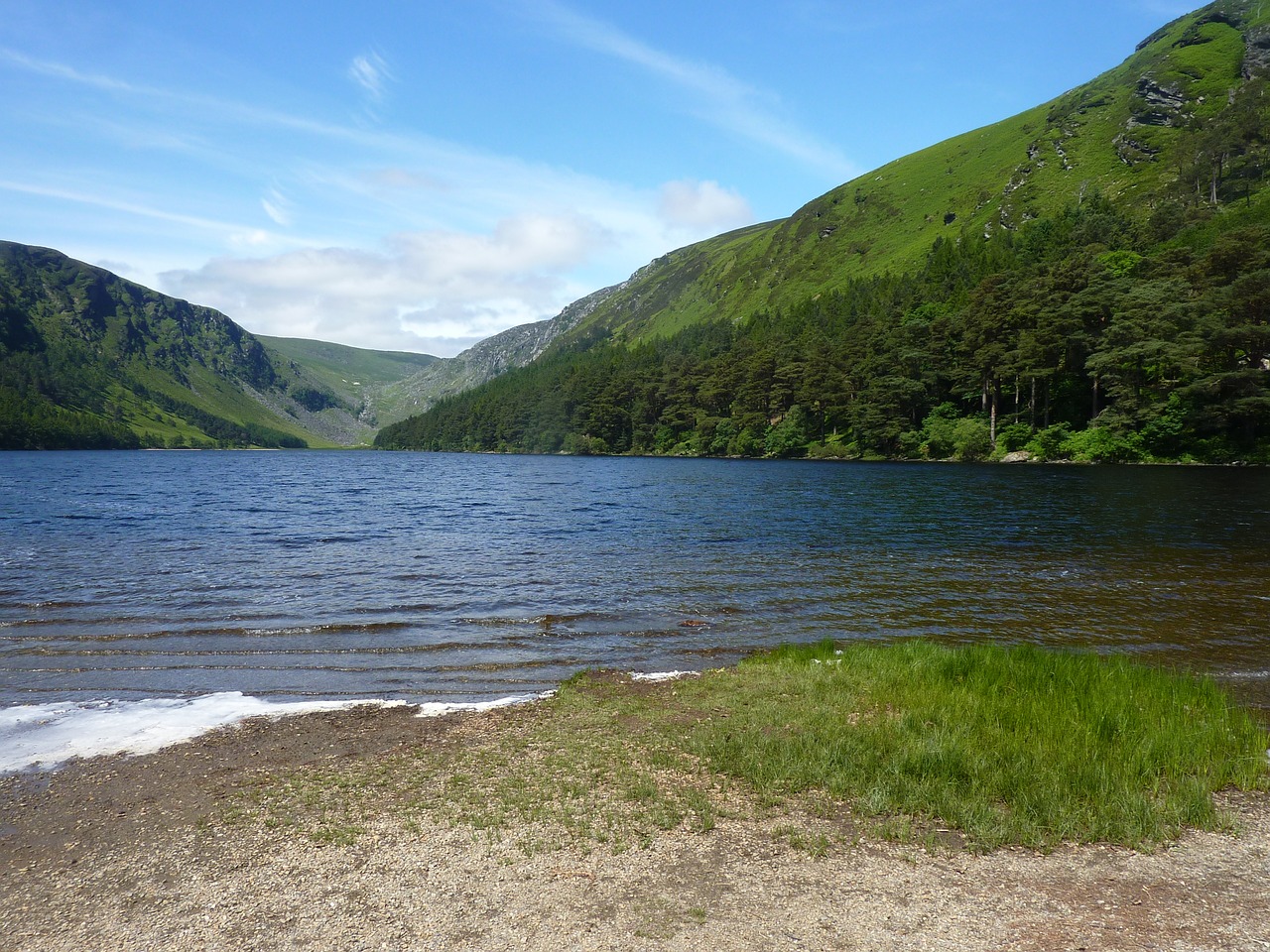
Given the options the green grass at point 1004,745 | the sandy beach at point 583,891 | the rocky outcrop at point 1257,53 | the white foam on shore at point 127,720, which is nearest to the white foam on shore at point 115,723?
the white foam on shore at point 127,720

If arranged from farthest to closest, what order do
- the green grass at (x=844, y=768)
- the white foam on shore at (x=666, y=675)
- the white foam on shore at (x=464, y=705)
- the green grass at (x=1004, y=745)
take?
the white foam on shore at (x=666, y=675) < the white foam on shore at (x=464, y=705) < the green grass at (x=1004, y=745) < the green grass at (x=844, y=768)

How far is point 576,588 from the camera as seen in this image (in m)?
26.1

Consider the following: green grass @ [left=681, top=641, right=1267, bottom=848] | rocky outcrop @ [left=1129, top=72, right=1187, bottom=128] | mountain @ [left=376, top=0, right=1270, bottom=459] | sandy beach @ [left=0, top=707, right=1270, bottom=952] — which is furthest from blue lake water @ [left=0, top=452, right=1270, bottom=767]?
rocky outcrop @ [left=1129, top=72, right=1187, bottom=128]

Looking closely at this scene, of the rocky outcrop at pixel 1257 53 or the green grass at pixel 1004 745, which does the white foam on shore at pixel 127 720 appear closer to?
the green grass at pixel 1004 745

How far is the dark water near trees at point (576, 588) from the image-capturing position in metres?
17.3

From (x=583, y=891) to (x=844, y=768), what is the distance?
4536mm

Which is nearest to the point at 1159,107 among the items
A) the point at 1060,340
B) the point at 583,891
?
the point at 1060,340

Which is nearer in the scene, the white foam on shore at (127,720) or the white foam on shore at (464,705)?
the white foam on shore at (127,720)

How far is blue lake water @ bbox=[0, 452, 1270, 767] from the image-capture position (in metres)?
17.2

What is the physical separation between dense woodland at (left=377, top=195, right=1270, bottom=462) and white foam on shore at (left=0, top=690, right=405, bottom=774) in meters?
95.1

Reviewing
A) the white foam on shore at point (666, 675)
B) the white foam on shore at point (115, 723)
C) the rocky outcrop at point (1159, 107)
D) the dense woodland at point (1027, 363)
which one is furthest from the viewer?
the rocky outcrop at point (1159, 107)

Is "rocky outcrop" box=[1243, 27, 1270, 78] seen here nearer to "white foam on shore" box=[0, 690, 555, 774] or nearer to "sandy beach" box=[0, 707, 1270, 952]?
"sandy beach" box=[0, 707, 1270, 952]

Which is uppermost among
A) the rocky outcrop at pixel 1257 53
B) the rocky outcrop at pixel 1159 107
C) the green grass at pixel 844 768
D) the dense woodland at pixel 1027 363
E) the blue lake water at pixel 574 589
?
the rocky outcrop at pixel 1257 53

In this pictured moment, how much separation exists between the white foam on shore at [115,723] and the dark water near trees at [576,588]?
817 mm
